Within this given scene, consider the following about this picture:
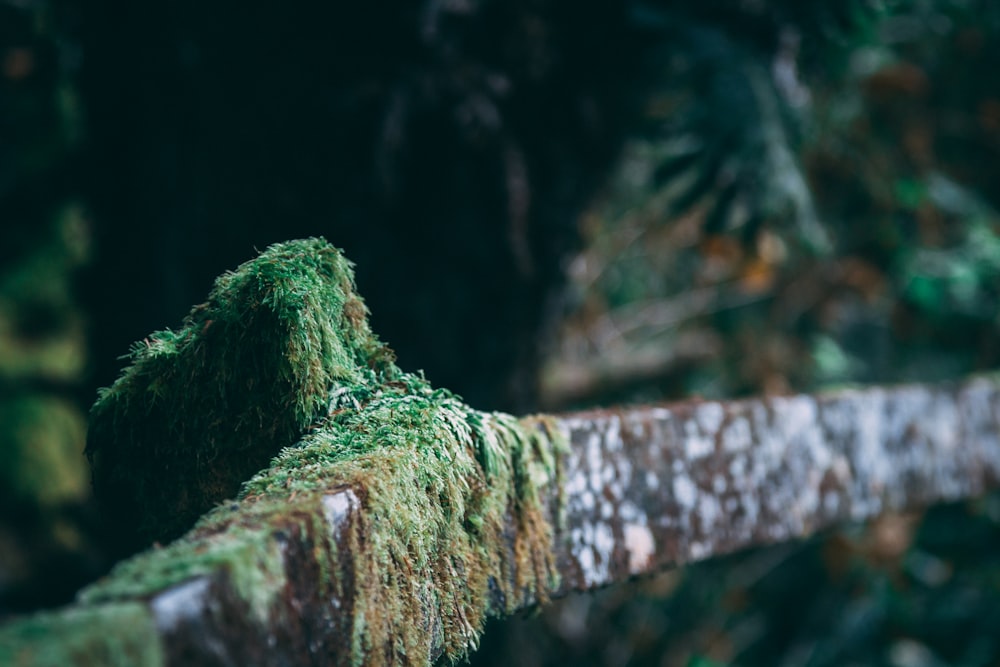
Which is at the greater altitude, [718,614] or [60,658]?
[718,614]

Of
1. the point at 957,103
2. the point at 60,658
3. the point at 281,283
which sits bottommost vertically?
the point at 60,658

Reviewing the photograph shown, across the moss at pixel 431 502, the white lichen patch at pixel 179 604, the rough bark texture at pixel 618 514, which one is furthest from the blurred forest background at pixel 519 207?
the white lichen patch at pixel 179 604

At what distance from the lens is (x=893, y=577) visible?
16.6 ft

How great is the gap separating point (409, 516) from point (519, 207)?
7.28ft

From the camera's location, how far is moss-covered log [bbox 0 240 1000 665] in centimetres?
92

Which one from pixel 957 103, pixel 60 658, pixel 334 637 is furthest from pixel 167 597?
pixel 957 103

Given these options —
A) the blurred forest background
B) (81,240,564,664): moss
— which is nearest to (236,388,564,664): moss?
(81,240,564,664): moss

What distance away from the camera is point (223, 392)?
50.4 inches

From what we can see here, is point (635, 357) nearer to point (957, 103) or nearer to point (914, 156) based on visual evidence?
point (914, 156)

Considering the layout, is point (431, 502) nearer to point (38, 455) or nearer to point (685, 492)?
point (685, 492)

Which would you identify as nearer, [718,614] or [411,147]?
[411,147]

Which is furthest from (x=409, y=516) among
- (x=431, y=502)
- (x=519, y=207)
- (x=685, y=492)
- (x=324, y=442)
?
(x=519, y=207)

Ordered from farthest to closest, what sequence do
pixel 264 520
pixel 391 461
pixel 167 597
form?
pixel 391 461 → pixel 264 520 → pixel 167 597

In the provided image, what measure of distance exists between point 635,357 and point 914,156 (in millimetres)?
2410
